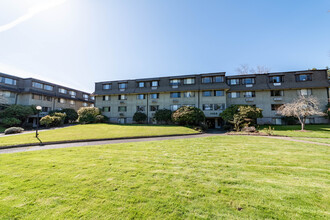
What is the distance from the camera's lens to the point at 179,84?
29.1 m

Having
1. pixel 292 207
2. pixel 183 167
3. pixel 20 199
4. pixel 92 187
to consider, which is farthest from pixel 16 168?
pixel 292 207

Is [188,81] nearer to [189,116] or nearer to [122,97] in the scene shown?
[189,116]

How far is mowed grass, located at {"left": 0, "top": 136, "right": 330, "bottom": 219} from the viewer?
2.61 m

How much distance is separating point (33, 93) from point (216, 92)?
39268 mm

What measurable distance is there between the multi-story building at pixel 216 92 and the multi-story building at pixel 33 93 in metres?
13.5

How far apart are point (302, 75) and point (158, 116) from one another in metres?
28.6

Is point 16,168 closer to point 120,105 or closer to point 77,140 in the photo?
point 77,140

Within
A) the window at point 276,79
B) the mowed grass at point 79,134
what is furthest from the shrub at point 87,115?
the window at point 276,79

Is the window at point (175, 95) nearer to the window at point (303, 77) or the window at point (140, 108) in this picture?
the window at point (140, 108)

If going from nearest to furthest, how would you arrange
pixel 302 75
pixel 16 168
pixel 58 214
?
pixel 58 214 < pixel 16 168 < pixel 302 75

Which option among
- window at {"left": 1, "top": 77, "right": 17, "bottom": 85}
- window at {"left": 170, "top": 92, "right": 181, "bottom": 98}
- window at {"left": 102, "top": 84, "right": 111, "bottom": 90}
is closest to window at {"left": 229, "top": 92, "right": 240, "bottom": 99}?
window at {"left": 170, "top": 92, "right": 181, "bottom": 98}

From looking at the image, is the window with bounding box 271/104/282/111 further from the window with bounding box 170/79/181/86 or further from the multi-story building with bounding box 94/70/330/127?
the window with bounding box 170/79/181/86

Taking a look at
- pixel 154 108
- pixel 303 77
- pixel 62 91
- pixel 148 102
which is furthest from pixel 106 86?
pixel 303 77

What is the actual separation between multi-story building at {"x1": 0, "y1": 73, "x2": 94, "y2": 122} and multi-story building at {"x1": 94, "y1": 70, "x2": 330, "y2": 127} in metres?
13.5
